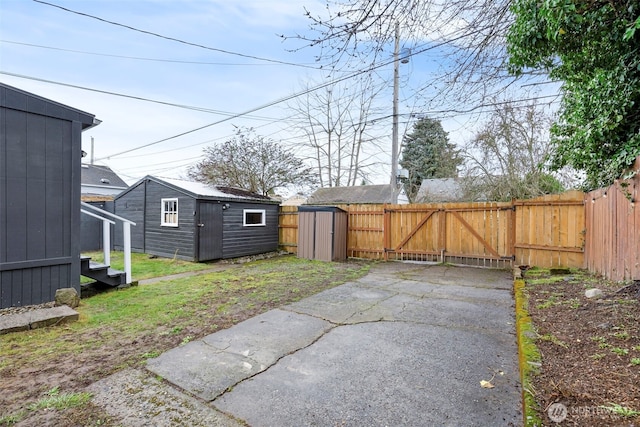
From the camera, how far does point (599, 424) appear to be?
63.0 inches

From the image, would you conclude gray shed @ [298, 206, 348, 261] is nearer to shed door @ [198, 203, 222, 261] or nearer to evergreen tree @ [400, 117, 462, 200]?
shed door @ [198, 203, 222, 261]

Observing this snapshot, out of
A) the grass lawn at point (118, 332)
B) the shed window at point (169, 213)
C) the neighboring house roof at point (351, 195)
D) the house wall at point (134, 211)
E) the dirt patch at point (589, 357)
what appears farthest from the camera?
the neighboring house roof at point (351, 195)

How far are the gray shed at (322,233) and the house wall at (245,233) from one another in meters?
1.64

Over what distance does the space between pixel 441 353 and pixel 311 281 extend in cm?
377

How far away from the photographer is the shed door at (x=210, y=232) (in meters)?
9.26

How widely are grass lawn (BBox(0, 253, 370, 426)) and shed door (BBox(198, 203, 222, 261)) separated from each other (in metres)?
2.26

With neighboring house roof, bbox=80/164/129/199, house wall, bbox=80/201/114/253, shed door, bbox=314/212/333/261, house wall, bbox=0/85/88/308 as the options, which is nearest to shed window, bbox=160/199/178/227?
house wall, bbox=80/201/114/253

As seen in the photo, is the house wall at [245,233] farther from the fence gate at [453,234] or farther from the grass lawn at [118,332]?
the fence gate at [453,234]

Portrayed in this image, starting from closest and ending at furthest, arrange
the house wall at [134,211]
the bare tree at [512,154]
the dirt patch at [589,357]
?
the dirt patch at [589,357] < the bare tree at [512,154] < the house wall at [134,211]

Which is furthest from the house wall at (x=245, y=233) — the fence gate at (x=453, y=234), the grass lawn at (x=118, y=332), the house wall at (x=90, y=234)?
the house wall at (x=90, y=234)

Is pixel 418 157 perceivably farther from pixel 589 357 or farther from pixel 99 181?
pixel 99 181

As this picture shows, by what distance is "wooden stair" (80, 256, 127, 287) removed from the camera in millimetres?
5172

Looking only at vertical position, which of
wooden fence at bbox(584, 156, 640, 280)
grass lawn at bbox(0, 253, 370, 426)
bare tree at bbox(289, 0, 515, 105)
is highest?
bare tree at bbox(289, 0, 515, 105)

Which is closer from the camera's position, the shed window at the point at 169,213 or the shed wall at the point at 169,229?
the shed wall at the point at 169,229
